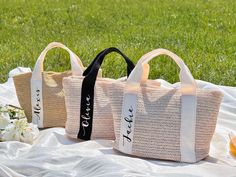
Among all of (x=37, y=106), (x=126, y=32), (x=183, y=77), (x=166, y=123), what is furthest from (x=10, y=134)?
(x=126, y=32)

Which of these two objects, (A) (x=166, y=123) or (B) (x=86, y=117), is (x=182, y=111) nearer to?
(A) (x=166, y=123)

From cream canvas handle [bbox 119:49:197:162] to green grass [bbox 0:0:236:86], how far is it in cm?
210

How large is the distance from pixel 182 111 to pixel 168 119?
85mm

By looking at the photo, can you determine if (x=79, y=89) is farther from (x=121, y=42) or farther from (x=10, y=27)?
(x=10, y=27)

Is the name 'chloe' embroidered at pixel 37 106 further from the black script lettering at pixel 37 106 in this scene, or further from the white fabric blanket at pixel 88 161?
the white fabric blanket at pixel 88 161

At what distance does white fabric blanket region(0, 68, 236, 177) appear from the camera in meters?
3.11

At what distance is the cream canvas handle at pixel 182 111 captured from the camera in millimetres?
3379

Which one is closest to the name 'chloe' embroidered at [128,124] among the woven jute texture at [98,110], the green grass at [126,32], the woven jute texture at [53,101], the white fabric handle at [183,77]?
the white fabric handle at [183,77]

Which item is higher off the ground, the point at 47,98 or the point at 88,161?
the point at 47,98

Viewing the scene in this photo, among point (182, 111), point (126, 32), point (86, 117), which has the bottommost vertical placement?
point (86, 117)

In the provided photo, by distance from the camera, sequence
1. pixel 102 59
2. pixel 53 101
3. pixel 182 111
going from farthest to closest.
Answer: pixel 53 101 < pixel 102 59 < pixel 182 111

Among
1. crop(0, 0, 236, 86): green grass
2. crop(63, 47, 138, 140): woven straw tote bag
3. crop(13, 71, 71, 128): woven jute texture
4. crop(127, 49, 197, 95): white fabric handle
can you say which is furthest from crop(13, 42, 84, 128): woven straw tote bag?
crop(0, 0, 236, 86): green grass

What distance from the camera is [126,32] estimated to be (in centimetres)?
771

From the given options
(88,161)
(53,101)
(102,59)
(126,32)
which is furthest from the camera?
(126,32)
